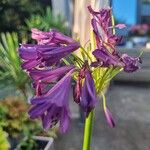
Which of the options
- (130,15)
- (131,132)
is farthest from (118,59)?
(130,15)

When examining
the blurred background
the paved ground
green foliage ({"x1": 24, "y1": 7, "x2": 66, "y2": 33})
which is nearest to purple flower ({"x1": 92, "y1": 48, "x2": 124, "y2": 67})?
the blurred background

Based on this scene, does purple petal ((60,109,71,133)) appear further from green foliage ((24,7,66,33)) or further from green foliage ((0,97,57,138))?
green foliage ((24,7,66,33))

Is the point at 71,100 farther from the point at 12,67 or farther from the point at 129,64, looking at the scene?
the point at 12,67

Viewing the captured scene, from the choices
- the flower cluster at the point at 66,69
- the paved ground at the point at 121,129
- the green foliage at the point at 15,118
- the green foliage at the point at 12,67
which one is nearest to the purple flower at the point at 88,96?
the flower cluster at the point at 66,69

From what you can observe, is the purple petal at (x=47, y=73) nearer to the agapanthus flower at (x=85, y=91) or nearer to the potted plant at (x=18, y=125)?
the agapanthus flower at (x=85, y=91)

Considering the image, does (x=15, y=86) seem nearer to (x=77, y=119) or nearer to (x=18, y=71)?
(x=18, y=71)

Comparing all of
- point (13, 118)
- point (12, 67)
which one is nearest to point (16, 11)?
point (12, 67)

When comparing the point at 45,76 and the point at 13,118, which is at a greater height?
the point at 45,76
